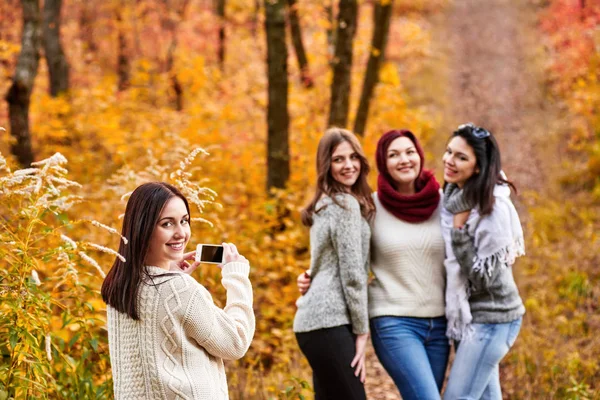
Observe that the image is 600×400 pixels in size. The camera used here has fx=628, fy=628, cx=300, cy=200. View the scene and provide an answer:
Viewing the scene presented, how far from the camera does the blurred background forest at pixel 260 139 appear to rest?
3.29m

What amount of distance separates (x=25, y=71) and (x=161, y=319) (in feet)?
20.5

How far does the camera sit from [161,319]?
2.36 m

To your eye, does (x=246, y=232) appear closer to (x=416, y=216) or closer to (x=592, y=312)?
(x=416, y=216)

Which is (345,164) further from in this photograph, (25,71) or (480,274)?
(25,71)

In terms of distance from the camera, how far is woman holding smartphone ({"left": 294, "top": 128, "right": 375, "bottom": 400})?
3486 mm

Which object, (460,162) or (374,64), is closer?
(460,162)

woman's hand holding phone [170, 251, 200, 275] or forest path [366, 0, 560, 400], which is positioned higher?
forest path [366, 0, 560, 400]

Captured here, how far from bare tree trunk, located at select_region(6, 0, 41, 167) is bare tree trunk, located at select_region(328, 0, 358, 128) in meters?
3.69

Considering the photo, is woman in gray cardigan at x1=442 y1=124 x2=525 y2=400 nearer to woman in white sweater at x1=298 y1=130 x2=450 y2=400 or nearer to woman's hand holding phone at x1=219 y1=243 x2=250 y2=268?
woman in white sweater at x1=298 y1=130 x2=450 y2=400

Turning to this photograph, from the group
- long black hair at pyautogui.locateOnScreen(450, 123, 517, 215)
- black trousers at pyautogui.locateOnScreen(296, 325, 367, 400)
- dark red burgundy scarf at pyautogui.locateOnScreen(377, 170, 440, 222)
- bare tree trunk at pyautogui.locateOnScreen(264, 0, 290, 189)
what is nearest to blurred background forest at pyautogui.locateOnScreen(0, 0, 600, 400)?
bare tree trunk at pyautogui.locateOnScreen(264, 0, 290, 189)

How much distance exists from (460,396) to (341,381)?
684mm

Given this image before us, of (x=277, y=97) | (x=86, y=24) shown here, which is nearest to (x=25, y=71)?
(x=277, y=97)

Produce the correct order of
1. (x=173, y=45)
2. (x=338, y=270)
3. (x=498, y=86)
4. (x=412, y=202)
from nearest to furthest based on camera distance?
(x=338, y=270)
(x=412, y=202)
(x=173, y=45)
(x=498, y=86)

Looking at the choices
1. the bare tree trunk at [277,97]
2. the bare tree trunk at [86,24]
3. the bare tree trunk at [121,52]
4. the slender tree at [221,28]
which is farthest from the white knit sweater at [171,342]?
the bare tree trunk at [86,24]
